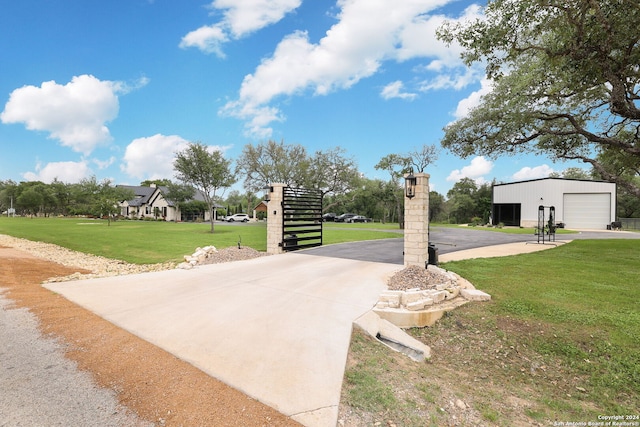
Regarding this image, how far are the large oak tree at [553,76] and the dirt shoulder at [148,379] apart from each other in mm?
9638

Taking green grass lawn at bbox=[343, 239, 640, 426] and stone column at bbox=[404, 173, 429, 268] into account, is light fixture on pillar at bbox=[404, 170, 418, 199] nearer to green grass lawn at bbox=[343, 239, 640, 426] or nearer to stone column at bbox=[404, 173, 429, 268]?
stone column at bbox=[404, 173, 429, 268]

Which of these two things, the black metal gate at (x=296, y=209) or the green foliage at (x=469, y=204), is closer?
the black metal gate at (x=296, y=209)

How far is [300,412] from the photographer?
227cm

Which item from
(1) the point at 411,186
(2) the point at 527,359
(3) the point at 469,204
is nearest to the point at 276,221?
(1) the point at 411,186

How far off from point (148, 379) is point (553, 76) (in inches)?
521

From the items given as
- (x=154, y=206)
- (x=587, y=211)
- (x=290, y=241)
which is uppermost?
(x=154, y=206)

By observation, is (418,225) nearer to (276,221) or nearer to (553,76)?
(276,221)

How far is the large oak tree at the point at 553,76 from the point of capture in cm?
707

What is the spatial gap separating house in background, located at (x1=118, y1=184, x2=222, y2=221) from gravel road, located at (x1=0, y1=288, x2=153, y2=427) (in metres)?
40.3

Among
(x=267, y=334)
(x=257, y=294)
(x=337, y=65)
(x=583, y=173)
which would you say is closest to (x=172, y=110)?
(x=337, y=65)

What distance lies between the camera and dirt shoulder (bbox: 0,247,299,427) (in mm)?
2195

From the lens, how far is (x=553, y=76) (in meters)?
9.64

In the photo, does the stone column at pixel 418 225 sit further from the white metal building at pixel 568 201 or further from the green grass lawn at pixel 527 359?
the white metal building at pixel 568 201

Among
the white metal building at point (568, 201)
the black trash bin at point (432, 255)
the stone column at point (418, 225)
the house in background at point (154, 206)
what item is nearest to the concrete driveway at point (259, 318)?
the stone column at point (418, 225)
